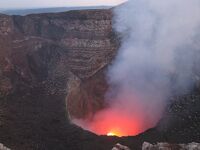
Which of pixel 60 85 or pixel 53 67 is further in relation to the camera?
pixel 53 67

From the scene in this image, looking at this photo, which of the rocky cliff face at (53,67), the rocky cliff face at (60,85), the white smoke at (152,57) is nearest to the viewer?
the rocky cliff face at (60,85)

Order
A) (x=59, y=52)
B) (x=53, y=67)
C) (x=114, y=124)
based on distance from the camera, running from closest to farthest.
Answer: (x=114, y=124), (x=53, y=67), (x=59, y=52)

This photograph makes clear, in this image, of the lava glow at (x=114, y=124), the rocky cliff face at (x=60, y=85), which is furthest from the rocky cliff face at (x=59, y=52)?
the lava glow at (x=114, y=124)

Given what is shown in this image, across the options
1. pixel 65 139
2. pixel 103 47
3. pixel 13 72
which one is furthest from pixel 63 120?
pixel 103 47

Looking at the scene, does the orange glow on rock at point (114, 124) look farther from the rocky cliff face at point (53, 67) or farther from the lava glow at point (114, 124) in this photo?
the rocky cliff face at point (53, 67)

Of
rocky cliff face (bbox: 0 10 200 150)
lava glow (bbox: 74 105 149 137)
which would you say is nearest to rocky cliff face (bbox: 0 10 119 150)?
rocky cliff face (bbox: 0 10 200 150)

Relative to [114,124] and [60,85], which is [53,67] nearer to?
[60,85]

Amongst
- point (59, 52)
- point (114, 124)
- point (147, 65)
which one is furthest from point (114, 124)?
point (59, 52)

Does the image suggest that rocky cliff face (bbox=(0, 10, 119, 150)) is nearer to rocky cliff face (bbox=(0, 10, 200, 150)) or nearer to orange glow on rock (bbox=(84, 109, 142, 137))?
rocky cliff face (bbox=(0, 10, 200, 150))

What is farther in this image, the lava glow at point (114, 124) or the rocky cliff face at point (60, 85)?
the lava glow at point (114, 124)
